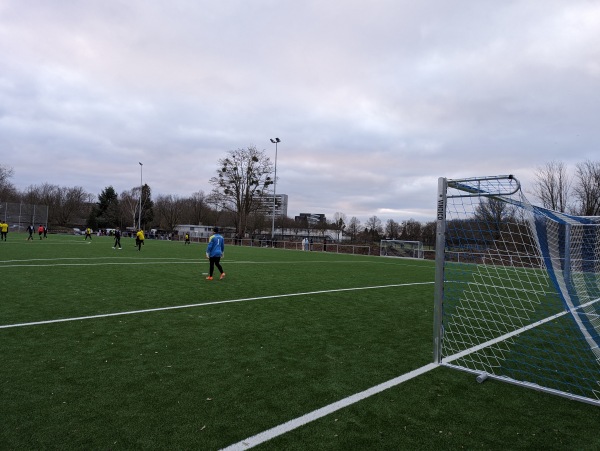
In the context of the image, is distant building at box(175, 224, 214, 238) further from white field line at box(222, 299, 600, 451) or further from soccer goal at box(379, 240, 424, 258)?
white field line at box(222, 299, 600, 451)

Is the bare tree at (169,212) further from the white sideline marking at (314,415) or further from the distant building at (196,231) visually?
the white sideline marking at (314,415)

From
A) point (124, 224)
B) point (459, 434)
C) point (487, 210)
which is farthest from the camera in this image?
point (124, 224)

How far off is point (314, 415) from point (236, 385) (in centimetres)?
97

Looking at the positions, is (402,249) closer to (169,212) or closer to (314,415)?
(314,415)

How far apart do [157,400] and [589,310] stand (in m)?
10.1

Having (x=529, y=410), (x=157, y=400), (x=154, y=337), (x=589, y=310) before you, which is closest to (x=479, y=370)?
(x=529, y=410)

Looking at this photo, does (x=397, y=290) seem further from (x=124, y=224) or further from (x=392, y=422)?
(x=124, y=224)

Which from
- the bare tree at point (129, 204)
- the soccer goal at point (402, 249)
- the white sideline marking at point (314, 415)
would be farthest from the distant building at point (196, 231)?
the white sideline marking at point (314, 415)

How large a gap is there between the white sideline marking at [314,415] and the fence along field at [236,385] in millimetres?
55

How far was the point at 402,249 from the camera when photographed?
3378 cm

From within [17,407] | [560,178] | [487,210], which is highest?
[560,178]

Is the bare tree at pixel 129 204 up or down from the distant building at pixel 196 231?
up

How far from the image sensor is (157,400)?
345 cm

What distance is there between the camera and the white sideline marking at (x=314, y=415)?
277cm
